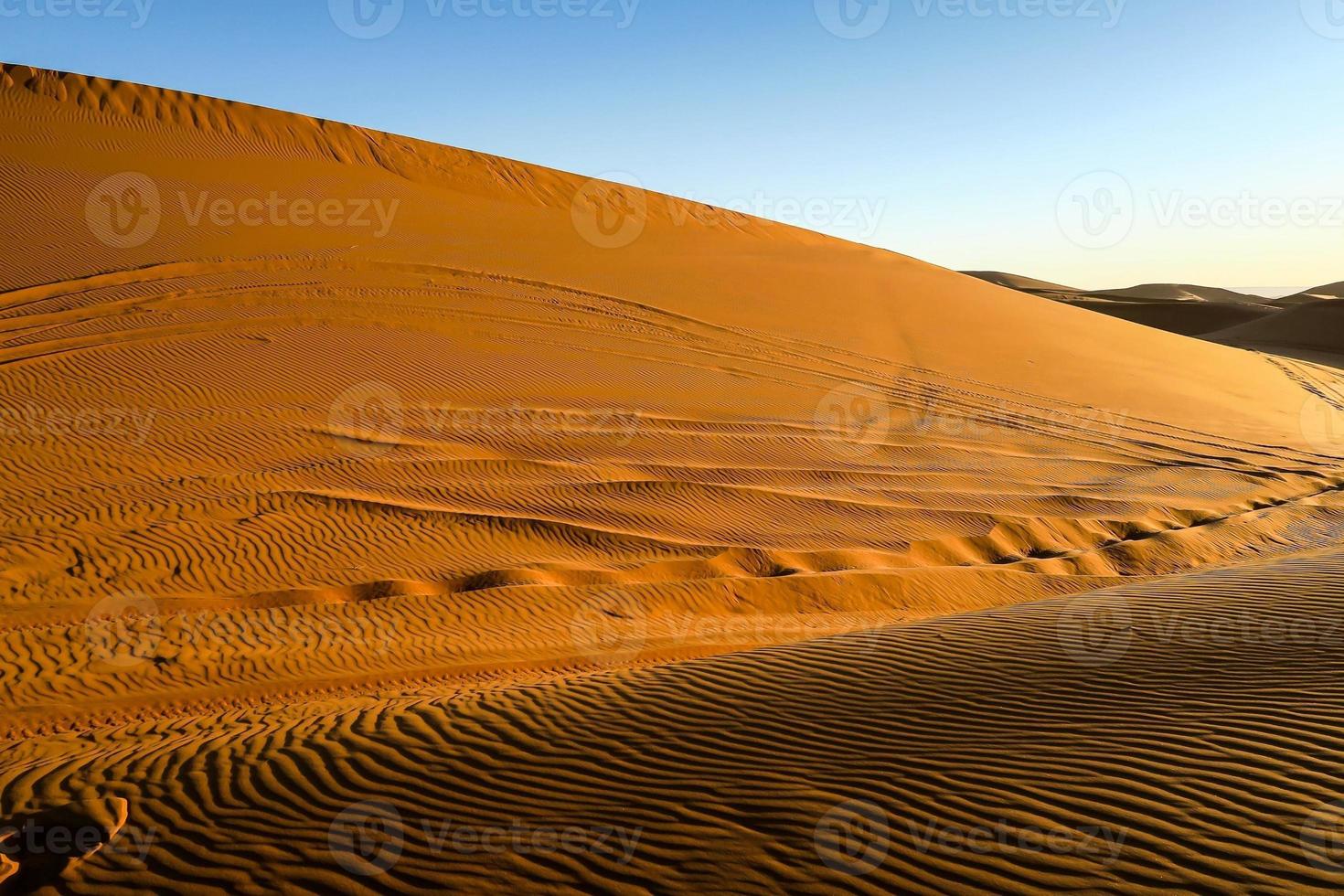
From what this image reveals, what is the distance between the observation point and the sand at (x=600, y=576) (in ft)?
15.1

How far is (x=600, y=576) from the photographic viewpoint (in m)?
11.4

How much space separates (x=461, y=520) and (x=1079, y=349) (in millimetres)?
24539

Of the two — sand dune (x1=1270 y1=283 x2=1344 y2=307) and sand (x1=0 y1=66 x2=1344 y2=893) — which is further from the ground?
sand dune (x1=1270 y1=283 x2=1344 y2=307)

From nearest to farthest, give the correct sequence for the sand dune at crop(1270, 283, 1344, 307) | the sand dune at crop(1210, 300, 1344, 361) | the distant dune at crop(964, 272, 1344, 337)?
1. the sand dune at crop(1210, 300, 1344, 361)
2. the distant dune at crop(964, 272, 1344, 337)
3. the sand dune at crop(1270, 283, 1344, 307)

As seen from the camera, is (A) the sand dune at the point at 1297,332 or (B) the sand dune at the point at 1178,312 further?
(B) the sand dune at the point at 1178,312

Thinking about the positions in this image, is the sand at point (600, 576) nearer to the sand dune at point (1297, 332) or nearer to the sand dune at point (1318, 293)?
the sand dune at point (1297, 332)

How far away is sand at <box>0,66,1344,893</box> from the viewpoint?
461 cm

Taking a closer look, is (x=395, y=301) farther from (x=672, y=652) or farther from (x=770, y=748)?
(x=770, y=748)

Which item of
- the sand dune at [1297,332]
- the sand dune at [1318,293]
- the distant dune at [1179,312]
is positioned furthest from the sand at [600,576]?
the sand dune at [1318,293]

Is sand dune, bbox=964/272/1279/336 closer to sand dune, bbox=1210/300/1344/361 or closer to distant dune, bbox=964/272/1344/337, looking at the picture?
distant dune, bbox=964/272/1344/337

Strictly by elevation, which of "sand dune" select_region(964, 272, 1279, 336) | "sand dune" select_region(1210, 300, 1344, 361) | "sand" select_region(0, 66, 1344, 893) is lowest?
"sand" select_region(0, 66, 1344, 893)

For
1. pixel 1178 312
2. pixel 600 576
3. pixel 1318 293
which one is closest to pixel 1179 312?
pixel 1178 312

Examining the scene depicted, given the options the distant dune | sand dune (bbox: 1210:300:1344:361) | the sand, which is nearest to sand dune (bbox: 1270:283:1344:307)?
the distant dune

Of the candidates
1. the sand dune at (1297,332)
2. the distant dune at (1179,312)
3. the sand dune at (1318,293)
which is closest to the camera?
the sand dune at (1297,332)
